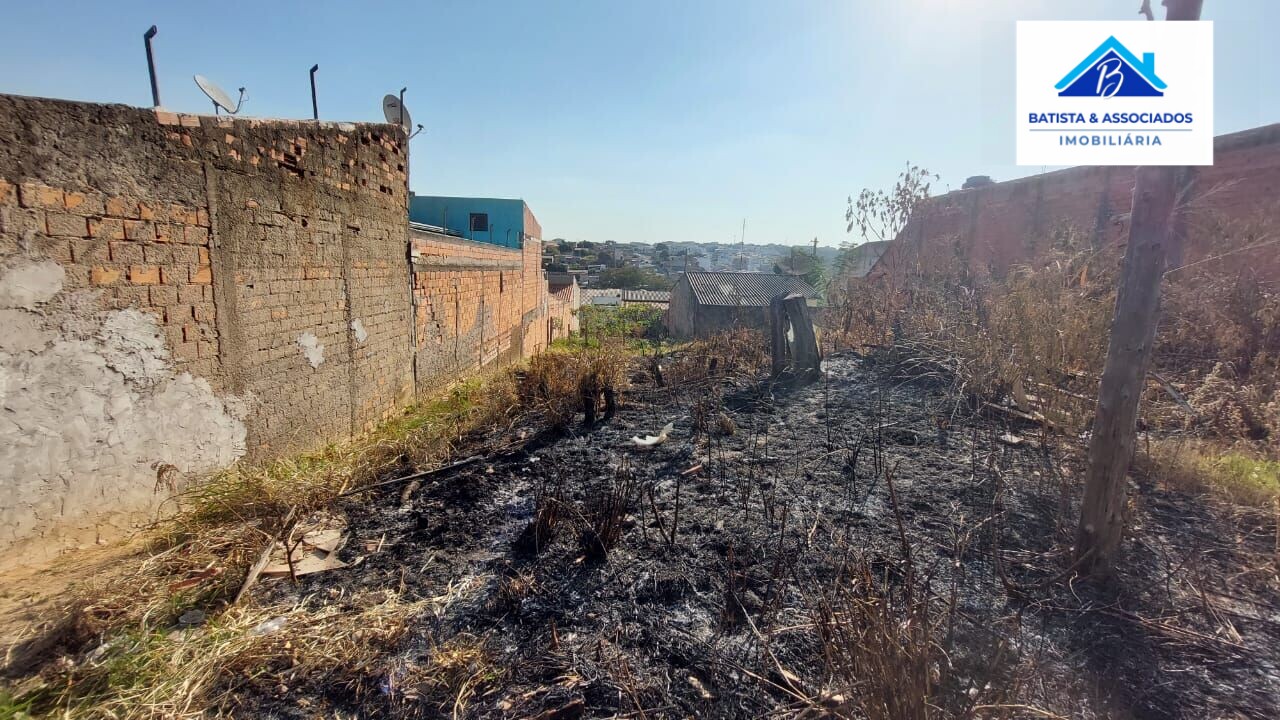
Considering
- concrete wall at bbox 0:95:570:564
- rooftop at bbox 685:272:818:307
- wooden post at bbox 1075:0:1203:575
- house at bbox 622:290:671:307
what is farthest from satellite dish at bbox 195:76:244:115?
house at bbox 622:290:671:307

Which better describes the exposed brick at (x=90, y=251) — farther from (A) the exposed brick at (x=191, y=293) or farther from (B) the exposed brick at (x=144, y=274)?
(A) the exposed brick at (x=191, y=293)

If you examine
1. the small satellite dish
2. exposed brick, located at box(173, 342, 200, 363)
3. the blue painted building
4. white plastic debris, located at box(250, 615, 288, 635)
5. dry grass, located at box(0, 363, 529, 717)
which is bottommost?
white plastic debris, located at box(250, 615, 288, 635)

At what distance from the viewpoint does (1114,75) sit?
4.56 metres

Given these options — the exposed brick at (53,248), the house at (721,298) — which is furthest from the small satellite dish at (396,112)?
the house at (721,298)

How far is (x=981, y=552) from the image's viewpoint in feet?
9.51

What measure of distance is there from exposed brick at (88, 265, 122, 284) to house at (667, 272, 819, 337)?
21.5 meters

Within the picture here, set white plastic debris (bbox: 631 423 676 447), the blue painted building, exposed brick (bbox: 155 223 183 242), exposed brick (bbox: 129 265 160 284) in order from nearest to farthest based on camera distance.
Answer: exposed brick (bbox: 129 265 160 284) < exposed brick (bbox: 155 223 183 242) < white plastic debris (bbox: 631 423 676 447) < the blue painted building

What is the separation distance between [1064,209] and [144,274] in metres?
14.8

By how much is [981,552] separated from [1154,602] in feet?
2.28

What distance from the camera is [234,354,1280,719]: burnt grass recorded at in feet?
6.34

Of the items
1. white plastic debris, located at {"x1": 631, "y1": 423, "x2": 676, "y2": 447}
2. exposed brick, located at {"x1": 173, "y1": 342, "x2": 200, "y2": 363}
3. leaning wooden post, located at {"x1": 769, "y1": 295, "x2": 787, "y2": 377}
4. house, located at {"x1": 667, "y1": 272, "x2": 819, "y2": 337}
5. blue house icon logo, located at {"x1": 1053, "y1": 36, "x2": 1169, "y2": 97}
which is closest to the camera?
exposed brick, located at {"x1": 173, "y1": 342, "x2": 200, "y2": 363}

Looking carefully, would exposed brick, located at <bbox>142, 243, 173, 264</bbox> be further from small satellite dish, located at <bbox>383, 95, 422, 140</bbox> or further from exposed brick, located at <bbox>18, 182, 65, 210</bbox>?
small satellite dish, located at <bbox>383, 95, 422, 140</bbox>

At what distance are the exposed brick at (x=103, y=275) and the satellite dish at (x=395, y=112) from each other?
4793mm

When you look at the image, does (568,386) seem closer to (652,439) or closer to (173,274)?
(652,439)
